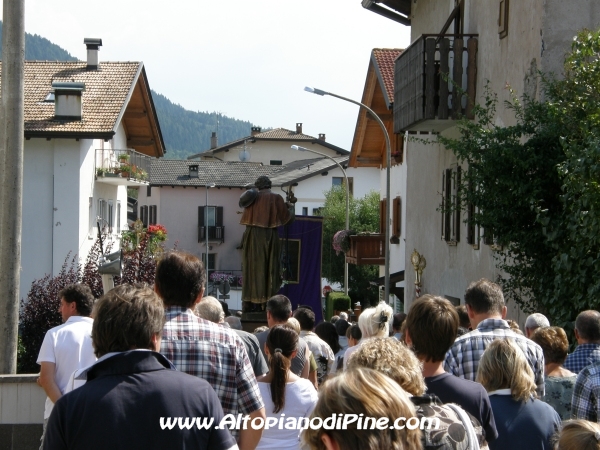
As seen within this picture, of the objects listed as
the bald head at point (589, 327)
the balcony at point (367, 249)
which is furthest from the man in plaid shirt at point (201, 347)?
the balcony at point (367, 249)

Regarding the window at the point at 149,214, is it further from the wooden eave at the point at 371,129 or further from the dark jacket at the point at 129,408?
→ the dark jacket at the point at 129,408

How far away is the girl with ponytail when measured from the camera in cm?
536

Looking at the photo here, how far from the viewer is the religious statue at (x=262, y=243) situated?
14.9 m

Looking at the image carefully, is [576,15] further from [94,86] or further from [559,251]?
[94,86]

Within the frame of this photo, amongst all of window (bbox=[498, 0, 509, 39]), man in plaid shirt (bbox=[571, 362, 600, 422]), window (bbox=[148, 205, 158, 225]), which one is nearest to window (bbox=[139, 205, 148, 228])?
window (bbox=[148, 205, 158, 225])

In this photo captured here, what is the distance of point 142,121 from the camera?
39.0 metres

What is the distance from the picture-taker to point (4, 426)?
30.0 ft

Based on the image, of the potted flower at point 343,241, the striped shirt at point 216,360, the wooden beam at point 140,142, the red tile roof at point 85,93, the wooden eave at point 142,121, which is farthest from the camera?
the wooden beam at point 140,142

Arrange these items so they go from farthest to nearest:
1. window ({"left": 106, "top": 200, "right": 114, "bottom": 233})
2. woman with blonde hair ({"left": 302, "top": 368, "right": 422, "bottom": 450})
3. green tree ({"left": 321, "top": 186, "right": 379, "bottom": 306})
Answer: green tree ({"left": 321, "top": 186, "right": 379, "bottom": 306})
window ({"left": 106, "top": 200, "right": 114, "bottom": 233})
woman with blonde hair ({"left": 302, "top": 368, "right": 422, "bottom": 450})

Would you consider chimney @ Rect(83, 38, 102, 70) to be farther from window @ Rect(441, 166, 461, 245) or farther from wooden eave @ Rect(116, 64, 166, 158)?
window @ Rect(441, 166, 461, 245)

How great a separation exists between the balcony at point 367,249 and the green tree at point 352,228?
2457cm

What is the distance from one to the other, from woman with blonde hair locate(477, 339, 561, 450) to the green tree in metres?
50.6

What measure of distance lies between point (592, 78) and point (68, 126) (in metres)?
23.2

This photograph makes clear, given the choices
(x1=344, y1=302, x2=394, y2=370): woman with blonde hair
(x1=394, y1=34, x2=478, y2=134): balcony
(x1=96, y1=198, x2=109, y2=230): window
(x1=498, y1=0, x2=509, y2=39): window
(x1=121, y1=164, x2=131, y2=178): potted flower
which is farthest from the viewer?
(x1=96, y1=198, x2=109, y2=230): window
